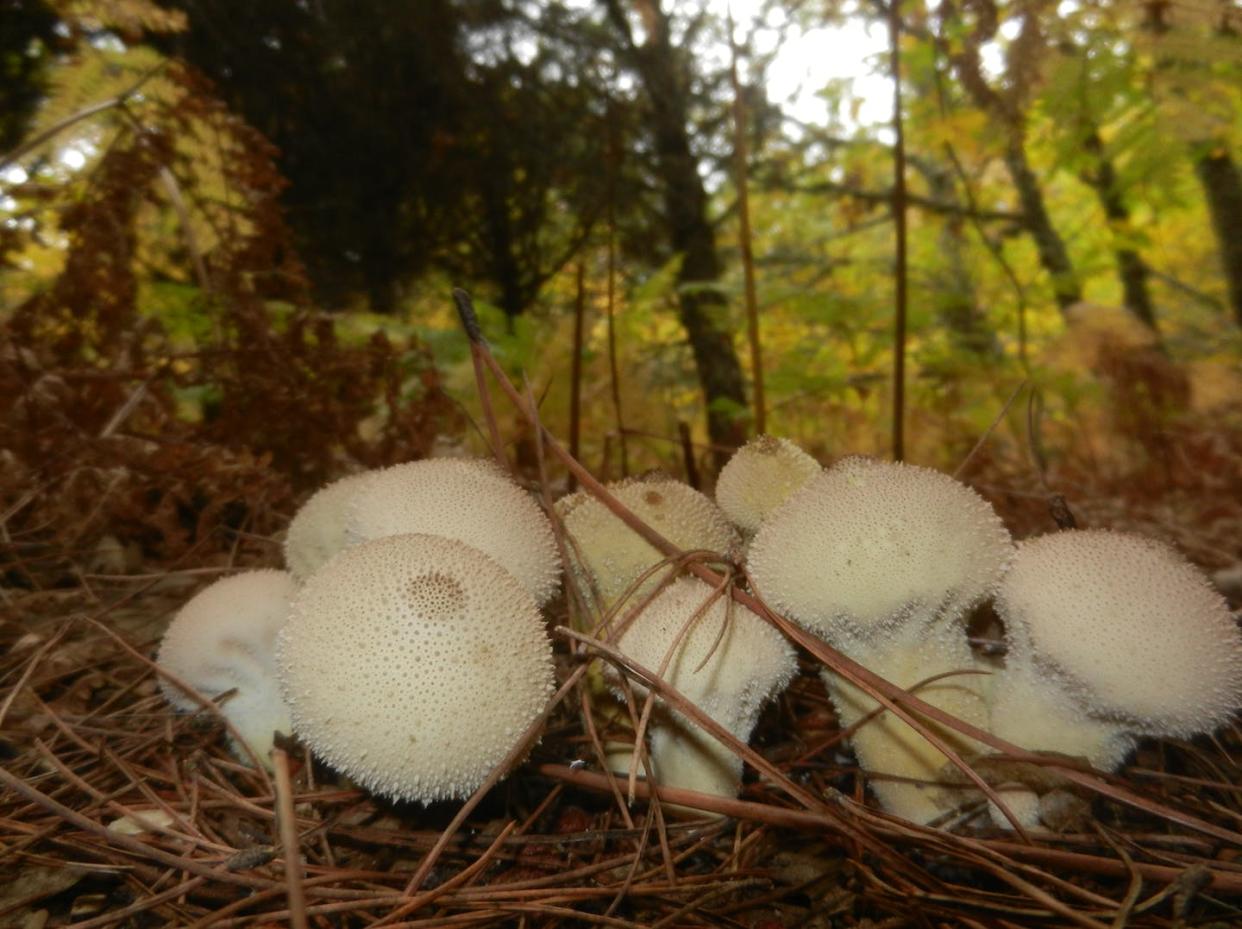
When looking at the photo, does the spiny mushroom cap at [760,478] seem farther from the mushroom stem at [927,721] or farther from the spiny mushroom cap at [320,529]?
the spiny mushroom cap at [320,529]

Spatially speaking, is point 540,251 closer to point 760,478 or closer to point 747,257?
point 747,257

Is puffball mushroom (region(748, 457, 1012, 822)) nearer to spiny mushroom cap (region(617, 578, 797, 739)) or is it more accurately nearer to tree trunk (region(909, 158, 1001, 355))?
spiny mushroom cap (region(617, 578, 797, 739))

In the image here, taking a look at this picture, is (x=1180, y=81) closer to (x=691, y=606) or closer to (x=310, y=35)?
(x=691, y=606)

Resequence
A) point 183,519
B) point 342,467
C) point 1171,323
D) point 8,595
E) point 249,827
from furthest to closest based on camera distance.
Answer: point 1171,323
point 342,467
point 183,519
point 8,595
point 249,827

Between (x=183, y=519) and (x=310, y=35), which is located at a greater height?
(x=310, y=35)

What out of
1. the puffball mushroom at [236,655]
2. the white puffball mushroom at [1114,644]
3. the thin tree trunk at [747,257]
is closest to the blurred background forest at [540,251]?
the thin tree trunk at [747,257]

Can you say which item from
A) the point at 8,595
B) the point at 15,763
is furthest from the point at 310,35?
the point at 15,763

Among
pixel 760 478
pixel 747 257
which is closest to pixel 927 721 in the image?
pixel 760 478
